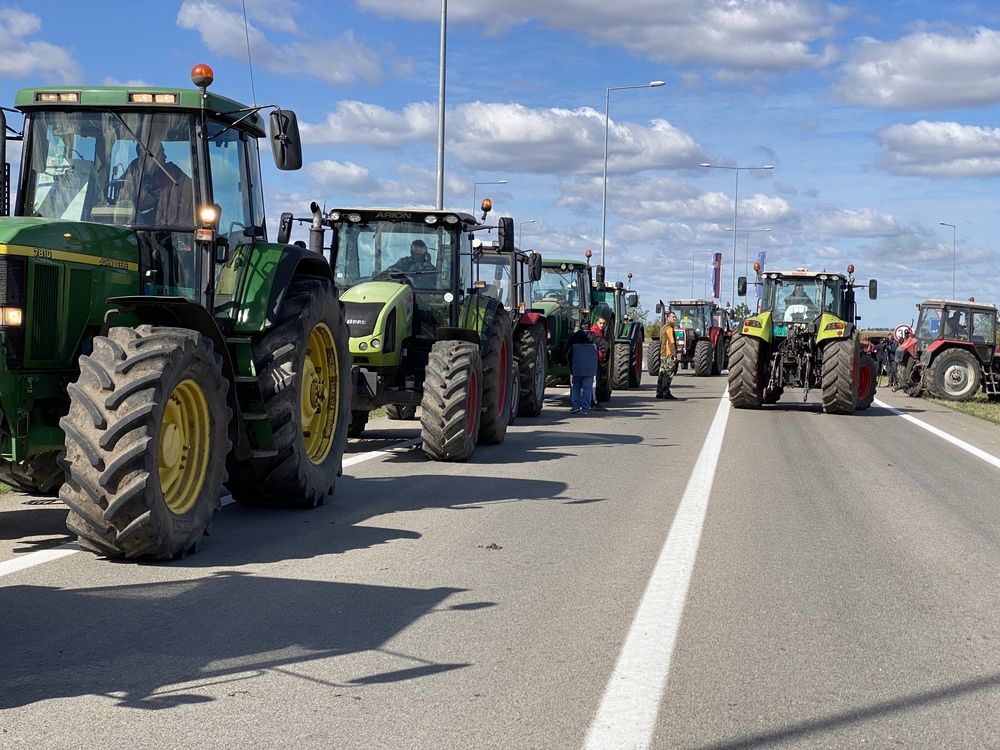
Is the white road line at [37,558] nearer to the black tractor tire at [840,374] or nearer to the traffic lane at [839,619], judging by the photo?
the traffic lane at [839,619]

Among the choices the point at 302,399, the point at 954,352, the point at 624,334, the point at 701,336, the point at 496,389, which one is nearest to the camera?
the point at 302,399

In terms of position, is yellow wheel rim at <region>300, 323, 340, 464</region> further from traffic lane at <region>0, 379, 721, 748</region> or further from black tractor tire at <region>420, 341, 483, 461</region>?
black tractor tire at <region>420, 341, 483, 461</region>

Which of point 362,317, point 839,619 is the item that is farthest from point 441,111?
point 839,619

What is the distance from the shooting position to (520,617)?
609cm

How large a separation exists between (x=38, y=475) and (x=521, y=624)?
12.2 ft

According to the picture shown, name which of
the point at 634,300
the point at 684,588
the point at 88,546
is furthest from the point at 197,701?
the point at 634,300

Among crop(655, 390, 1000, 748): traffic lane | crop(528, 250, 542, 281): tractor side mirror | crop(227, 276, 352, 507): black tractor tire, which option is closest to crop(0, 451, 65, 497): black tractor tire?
crop(227, 276, 352, 507): black tractor tire

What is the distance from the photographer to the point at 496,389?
14.3 meters

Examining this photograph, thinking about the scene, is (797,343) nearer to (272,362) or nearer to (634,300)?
(634,300)

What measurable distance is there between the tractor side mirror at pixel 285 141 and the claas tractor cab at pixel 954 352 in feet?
75.1

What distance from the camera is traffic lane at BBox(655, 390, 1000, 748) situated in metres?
4.59

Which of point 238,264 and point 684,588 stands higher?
point 238,264

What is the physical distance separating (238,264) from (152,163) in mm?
933

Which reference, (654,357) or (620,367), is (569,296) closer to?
(620,367)
